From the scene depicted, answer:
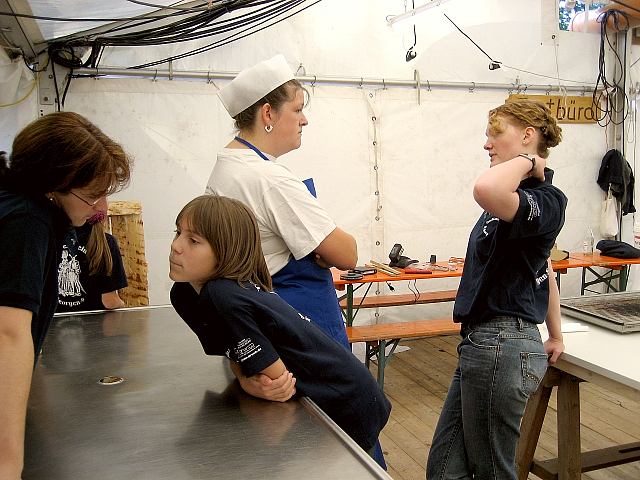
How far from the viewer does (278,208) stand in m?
1.48

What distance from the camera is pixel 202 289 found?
3.89ft

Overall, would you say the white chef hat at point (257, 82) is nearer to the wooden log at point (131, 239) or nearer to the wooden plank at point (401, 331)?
the wooden plank at point (401, 331)

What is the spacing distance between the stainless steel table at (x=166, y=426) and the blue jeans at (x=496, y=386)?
2.46 feet

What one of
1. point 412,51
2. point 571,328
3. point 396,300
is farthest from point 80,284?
point 412,51

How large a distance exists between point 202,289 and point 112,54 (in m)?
3.48

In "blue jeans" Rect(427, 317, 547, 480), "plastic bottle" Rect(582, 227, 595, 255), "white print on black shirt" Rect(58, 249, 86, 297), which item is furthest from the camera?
"plastic bottle" Rect(582, 227, 595, 255)

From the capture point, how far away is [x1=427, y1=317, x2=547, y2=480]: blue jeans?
1.71 m

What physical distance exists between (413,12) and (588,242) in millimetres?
2697

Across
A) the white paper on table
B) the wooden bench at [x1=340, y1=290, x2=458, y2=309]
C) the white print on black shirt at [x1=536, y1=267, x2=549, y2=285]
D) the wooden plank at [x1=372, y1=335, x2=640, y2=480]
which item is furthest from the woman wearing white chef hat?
the wooden bench at [x1=340, y1=290, x2=458, y2=309]

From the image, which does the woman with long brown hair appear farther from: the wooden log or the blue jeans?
the wooden log

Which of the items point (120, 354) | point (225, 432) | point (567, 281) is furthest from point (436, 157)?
point (225, 432)

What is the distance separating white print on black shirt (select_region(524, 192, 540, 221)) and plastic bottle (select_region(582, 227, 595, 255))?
4.08 meters

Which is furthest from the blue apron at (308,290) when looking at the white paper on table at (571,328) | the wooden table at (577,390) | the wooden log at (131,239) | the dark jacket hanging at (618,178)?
the dark jacket hanging at (618,178)

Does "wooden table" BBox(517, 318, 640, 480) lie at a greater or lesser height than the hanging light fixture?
lesser
